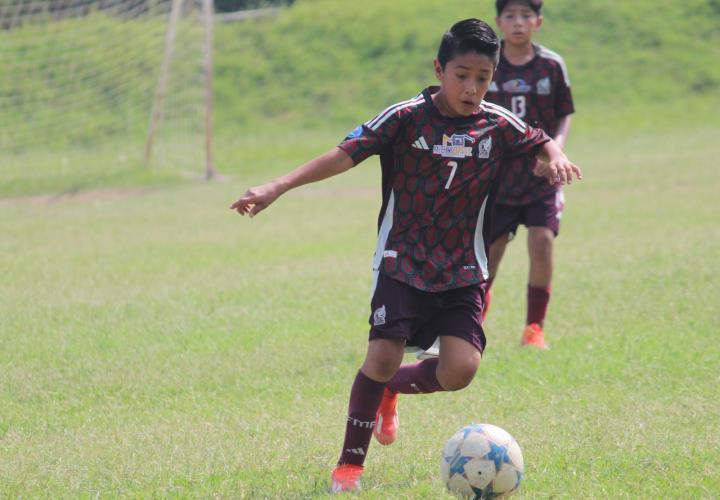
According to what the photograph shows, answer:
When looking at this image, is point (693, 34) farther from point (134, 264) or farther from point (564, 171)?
point (564, 171)

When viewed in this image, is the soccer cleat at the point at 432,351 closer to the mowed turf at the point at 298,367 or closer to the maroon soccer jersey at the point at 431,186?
the maroon soccer jersey at the point at 431,186

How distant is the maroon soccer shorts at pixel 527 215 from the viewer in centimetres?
664

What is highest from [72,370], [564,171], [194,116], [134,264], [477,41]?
[477,41]

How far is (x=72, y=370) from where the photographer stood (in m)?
6.23

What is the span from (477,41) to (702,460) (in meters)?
1.81

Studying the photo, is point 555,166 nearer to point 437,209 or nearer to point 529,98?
point 437,209

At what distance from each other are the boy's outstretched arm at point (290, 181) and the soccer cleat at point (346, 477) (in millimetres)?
982

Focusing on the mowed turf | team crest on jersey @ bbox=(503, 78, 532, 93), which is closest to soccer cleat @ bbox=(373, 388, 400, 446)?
the mowed turf

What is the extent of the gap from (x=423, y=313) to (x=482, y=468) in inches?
26.5

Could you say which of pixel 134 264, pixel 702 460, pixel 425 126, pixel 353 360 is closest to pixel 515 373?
pixel 353 360

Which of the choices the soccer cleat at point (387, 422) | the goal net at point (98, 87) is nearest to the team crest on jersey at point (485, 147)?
the soccer cleat at point (387, 422)

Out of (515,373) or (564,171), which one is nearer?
(564,171)

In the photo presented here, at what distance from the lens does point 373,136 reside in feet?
13.7

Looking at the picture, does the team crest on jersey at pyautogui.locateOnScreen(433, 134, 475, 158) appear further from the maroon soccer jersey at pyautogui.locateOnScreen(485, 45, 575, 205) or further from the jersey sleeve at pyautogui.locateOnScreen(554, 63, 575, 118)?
the jersey sleeve at pyautogui.locateOnScreen(554, 63, 575, 118)
